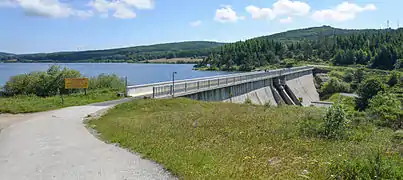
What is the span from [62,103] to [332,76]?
82.7 metres

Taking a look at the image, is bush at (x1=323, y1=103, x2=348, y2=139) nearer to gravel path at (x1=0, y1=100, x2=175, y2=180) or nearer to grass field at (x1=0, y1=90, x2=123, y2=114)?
gravel path at (x1=0, y1=100, x2=175, y2=180)

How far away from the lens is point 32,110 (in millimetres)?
19984

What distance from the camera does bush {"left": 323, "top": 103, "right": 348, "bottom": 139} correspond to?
12688 millimetres

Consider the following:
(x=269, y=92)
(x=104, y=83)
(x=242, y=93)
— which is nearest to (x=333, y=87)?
(x=269, y=92)

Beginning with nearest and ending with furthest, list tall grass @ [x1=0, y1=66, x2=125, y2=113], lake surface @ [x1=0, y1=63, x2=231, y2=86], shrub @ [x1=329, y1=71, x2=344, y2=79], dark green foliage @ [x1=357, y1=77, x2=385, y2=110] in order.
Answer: tall grass @ [x1=0, y1=66, x2=125, y2=113]
dark green foliage @ [x1=357, y1=77, x2=385, y2=110]
lake surface @ [x1=0, y1=63, x2=231, y2=86]
shrub @ [x1=329, y1=71, x2=344, y2=79]

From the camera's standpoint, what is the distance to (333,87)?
82.9 meters

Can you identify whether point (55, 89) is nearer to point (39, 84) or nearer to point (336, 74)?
point (39, 84)

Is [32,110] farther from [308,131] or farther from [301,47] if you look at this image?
[301,47]

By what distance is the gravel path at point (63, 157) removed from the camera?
8266 mm

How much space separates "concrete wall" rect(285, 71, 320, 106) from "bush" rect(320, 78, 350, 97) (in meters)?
2.89

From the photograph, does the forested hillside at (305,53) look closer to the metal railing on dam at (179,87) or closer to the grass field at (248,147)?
the metal railing on dam at (179,87)

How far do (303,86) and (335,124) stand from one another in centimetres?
6490

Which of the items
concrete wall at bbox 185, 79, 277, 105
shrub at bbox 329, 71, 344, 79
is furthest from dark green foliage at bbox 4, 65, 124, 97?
shrub at bbox 329, 71, 344, 79

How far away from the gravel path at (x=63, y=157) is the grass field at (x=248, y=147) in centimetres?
64
